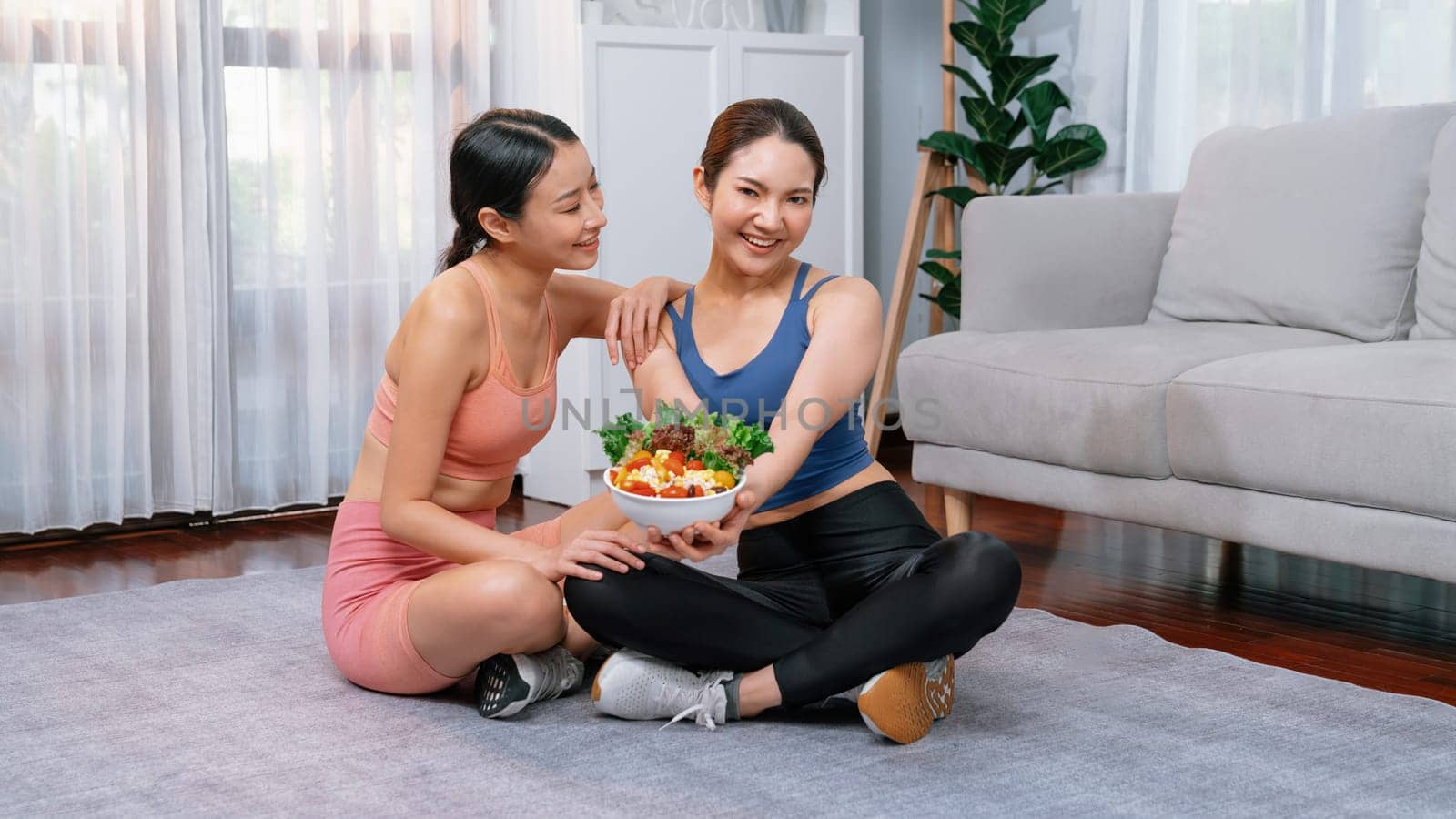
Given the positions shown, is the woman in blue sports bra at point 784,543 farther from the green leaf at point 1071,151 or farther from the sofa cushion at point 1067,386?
the green leaf at point 1071,151

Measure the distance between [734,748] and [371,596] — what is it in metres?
0.61

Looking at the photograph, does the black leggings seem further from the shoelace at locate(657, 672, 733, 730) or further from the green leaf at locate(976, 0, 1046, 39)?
the green leaf at locate(976, 0, 1046, 39)

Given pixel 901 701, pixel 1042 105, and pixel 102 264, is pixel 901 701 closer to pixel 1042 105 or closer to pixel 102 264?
pixel 102 264

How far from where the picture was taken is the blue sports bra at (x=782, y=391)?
205 cm

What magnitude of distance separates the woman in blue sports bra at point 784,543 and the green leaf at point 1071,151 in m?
2.31

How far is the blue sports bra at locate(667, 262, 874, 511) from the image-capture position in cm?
205

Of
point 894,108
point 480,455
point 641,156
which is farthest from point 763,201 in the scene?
point 894,108

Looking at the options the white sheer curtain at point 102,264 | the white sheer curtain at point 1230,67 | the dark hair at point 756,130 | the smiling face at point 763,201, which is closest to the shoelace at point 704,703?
the smiling face at point 763,201

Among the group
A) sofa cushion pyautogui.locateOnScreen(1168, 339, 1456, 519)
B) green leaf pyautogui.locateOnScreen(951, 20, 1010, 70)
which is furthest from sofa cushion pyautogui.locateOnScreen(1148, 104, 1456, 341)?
green leaf pyautogui.locateOnScreen(951, 20, 1010, 70)

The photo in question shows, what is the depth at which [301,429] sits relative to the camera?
3787 millimetres

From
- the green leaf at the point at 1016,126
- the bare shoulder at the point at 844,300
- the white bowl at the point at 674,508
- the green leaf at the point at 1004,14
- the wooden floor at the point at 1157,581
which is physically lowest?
the wooden floor at the point at 1157,581

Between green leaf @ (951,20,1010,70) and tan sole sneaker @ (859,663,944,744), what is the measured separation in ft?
9.15

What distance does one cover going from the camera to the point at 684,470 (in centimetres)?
179

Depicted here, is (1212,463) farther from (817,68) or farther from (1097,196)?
(817,68)
